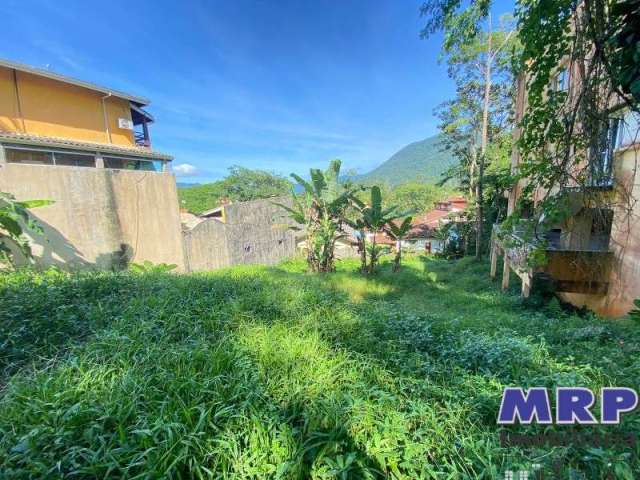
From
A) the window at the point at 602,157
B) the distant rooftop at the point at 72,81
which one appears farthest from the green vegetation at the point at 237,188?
the window at the point at 602,157

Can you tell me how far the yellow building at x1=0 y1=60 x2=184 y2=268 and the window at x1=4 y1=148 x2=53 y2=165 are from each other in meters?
0.02

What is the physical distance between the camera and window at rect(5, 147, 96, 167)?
26.7 ft

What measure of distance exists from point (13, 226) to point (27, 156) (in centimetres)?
600

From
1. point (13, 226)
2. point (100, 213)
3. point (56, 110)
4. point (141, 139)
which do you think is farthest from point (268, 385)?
point (141, 139)

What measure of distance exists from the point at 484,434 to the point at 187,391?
165cm

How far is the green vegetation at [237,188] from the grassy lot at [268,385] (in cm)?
2836

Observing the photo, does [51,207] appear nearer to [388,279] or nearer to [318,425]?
[318,425]

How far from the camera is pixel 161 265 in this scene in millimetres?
6734

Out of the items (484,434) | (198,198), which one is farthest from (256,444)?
(198,198)

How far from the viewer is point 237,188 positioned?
32875 millimetres

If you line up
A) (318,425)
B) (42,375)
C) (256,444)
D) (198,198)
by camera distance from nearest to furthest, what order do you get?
(256,444)
(318,425)
(42,375)
(198,198)

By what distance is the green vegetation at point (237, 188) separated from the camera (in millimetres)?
31328

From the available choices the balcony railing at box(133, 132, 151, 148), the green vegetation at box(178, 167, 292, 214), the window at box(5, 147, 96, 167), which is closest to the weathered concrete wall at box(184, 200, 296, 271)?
the window at box(5, 147, 96, 167)

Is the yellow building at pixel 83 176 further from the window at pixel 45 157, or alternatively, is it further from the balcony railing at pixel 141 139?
the balcony railing at pixel 141 139
